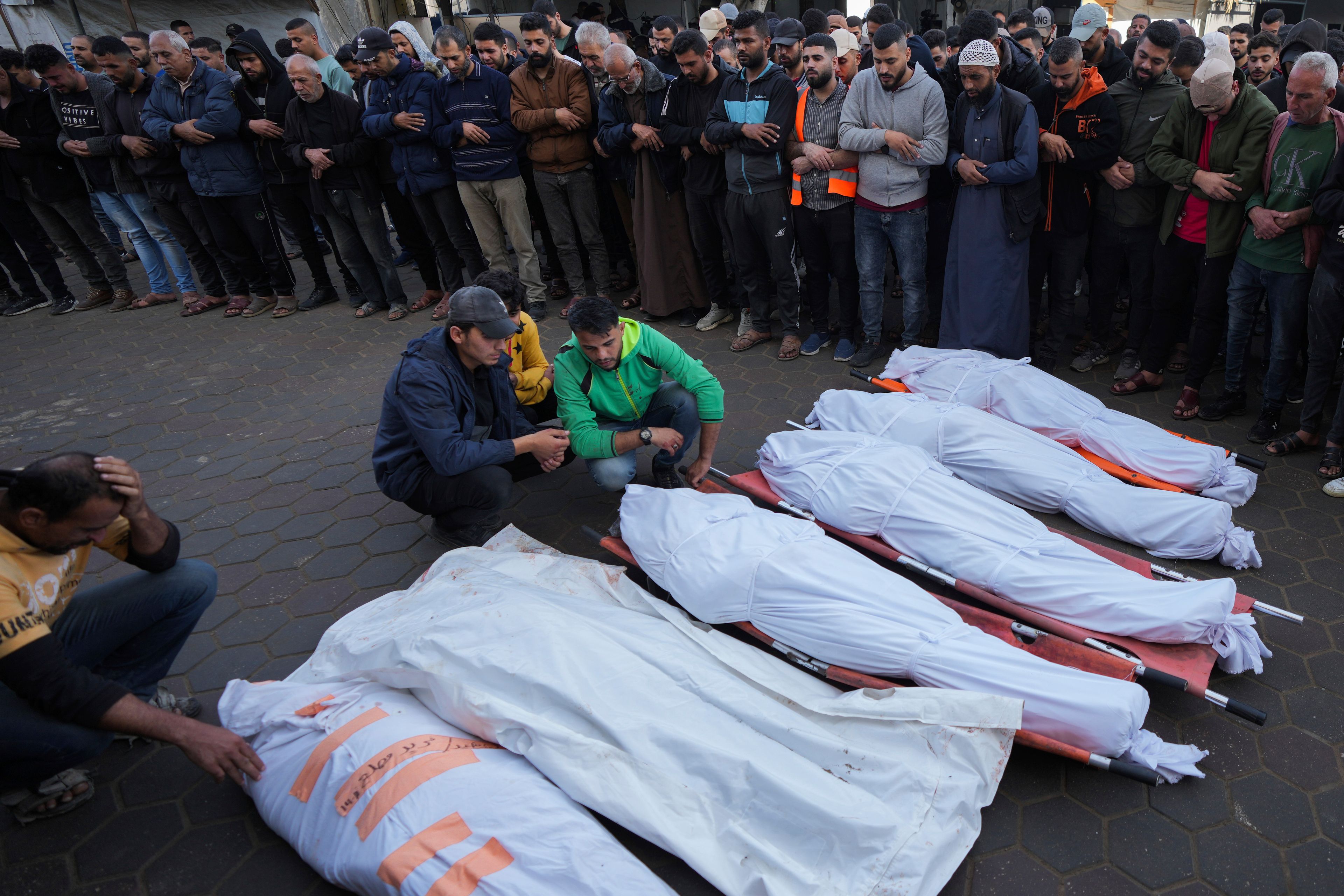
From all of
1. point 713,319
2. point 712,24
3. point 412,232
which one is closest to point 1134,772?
point 713,319

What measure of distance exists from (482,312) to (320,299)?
5.09 meters

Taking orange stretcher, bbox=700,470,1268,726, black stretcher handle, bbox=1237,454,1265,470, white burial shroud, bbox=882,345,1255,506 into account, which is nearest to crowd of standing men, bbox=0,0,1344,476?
black stretcher handle, bbox=1237,454,1265,470

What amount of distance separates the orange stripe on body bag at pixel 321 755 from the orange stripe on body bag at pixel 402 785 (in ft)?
0.85

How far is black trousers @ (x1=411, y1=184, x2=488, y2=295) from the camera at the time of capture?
6660mm

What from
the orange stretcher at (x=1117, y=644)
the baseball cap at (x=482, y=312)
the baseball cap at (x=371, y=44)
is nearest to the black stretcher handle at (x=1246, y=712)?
the orange stretcher at (x=1117, y=644)

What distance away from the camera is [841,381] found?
5.31m

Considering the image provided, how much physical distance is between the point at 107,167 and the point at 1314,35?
31.7 ft

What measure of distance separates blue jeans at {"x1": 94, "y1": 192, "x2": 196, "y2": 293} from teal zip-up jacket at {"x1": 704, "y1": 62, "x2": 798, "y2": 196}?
18.2 ft

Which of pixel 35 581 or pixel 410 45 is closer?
pixel 35 581

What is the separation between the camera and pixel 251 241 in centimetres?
739

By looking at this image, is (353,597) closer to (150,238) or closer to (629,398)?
(629,398)

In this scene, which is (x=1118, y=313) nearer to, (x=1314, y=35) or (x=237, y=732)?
(x=1314, y=35)

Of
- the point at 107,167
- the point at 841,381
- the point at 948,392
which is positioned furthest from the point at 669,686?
the point at 107,167

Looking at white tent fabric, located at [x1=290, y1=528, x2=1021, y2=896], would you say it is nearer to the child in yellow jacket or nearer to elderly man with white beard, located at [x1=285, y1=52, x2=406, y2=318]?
the child in yellow jacket
